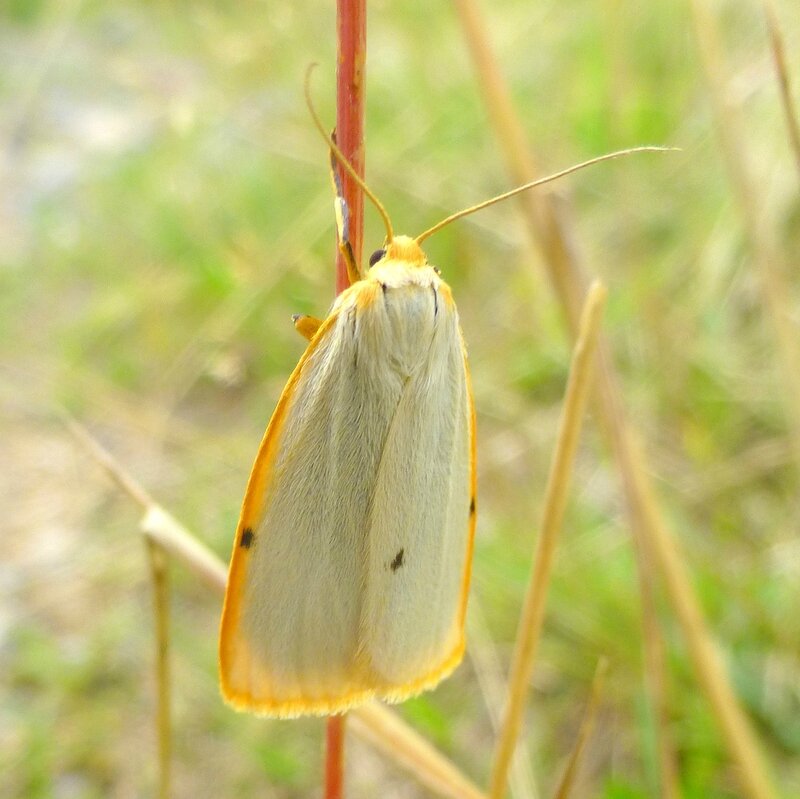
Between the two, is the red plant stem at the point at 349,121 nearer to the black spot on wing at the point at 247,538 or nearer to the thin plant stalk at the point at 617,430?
the black spot on wing at the point at 247,538

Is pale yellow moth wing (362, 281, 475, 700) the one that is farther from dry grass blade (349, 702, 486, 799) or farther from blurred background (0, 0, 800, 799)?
blurred background (0, 0, 800, 799)

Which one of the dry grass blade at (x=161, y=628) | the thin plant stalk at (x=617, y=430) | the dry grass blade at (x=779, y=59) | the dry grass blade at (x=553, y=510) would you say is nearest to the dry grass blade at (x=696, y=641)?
the thin plant stalk at (x=617, y=430)

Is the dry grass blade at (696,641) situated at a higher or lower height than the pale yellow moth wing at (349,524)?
lower

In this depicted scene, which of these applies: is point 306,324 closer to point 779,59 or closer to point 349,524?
point 349,524

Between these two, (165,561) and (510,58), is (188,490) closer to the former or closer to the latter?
(165,561)

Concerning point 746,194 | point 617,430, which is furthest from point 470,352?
point 617,430
